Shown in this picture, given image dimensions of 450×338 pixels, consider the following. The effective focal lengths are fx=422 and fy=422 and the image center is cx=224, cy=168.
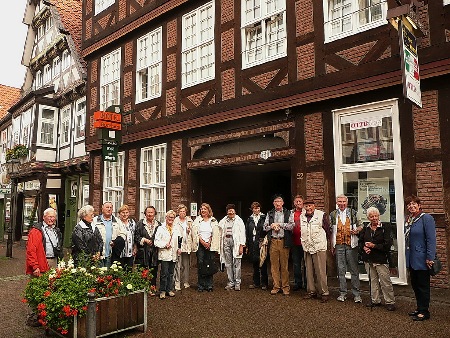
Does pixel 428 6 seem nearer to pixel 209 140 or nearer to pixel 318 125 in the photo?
pixel 318 125

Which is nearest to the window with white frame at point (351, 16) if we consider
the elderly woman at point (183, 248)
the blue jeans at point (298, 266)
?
the blue jeans at point (298, 266)

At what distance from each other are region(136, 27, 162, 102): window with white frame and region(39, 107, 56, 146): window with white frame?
8074 millimetres

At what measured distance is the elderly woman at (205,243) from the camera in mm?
8406

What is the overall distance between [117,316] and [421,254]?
14.1 feet

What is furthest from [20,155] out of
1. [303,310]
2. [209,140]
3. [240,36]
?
[303,310]

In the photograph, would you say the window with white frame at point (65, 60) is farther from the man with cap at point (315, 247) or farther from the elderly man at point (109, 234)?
the man with cap at point (315, 247)

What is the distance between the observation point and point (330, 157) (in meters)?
8.55

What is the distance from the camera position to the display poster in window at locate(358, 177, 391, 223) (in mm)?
7844

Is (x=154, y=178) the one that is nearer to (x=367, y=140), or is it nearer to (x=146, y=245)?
(x=146, y=245)

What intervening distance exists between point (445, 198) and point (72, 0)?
2120 centimetres

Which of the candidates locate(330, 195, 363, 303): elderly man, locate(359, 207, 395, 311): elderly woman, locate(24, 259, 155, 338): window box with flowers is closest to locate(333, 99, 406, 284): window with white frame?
locate(330, 195, 363, 303): elderly man

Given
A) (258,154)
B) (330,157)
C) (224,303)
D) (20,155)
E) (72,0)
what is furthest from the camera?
(72,0)

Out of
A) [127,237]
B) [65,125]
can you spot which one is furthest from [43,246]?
[65,125]

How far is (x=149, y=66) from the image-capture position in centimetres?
1315
